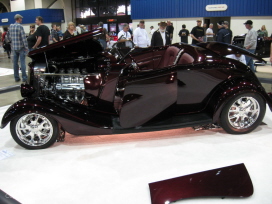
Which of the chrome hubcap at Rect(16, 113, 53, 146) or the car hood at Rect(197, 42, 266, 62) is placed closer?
the chrome hubcap at Rect(16, 113, 53, 146)

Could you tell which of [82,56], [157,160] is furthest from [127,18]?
[157,160]

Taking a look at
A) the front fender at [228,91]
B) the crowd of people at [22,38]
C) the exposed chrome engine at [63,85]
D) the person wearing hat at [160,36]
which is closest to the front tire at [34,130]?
the exposed chrome engine at [63,85]

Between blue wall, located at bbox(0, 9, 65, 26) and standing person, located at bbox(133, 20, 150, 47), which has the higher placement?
blue wall, located at bbox(0, 9, 65, 26)

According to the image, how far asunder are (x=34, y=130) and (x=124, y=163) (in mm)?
1130

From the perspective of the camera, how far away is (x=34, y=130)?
10.4 feet

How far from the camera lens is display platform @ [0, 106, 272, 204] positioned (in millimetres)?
2426

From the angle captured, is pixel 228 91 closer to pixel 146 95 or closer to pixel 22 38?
pixel 146 95

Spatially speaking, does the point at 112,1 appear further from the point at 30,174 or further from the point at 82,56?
the point at 30,174

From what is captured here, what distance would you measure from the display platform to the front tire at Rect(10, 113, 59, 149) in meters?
0.11

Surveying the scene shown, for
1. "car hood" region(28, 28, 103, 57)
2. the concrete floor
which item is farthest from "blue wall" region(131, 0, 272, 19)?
"car hood" region(28, 28, 103, 57)

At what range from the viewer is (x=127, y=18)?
2395 cm

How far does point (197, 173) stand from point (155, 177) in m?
0.41

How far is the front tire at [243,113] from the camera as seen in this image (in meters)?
3.37

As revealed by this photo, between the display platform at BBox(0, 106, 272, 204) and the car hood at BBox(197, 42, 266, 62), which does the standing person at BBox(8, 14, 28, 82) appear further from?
the car hood at BBox(197, 42, 266, 62)
